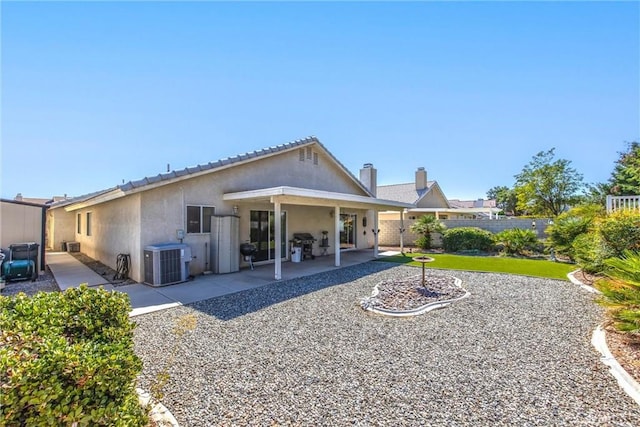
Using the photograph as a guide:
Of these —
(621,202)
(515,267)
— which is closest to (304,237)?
(515,267)

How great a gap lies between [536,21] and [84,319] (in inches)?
485

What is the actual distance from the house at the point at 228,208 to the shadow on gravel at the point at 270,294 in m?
1.08

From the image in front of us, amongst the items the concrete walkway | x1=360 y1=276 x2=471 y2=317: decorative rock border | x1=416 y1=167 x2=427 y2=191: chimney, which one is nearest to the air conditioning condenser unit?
the concrete walkway

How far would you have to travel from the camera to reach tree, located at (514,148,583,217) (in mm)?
25641

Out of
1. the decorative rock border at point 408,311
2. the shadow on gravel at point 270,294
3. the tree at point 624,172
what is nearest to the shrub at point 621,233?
the decorative rock border at point 408,311

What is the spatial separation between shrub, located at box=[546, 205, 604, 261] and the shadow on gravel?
842cm

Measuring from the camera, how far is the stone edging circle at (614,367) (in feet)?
11.5

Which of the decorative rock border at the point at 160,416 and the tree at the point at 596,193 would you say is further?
the tree at the point at 596,193

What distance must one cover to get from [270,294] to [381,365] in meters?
4.46

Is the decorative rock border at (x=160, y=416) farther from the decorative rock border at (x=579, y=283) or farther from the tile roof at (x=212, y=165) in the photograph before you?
the decorative rock border at (x=579, y=283)

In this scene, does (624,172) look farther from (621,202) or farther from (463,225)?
(463,225)

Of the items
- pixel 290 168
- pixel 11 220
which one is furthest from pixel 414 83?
pixel 11 220

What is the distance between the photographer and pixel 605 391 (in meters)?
3.55

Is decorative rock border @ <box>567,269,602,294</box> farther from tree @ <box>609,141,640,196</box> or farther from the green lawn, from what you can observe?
tree @ <box>609,141,640,196</box>
